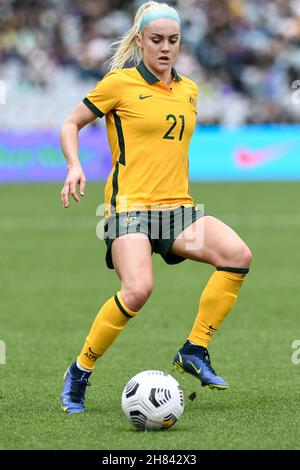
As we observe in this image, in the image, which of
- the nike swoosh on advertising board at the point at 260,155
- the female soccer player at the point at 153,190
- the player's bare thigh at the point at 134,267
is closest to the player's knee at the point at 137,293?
the player's bare thigh at the point at 134,267

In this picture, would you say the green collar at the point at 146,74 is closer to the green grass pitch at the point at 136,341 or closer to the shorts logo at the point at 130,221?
the shorts logo at the point at 130,221

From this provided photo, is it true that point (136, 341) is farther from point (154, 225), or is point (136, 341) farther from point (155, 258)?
point (155, 258)

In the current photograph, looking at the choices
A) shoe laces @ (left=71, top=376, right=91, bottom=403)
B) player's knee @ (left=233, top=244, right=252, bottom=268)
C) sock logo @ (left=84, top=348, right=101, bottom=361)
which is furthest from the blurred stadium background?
player's knee @ (left=233, top=244, right=252, bottom=268)

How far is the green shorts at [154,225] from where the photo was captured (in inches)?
220

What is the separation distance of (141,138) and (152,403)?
1.50 m

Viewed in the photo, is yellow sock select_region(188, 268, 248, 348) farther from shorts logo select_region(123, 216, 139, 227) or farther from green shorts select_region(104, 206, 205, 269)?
shorts logo select_region(123, 216, 139, 227)

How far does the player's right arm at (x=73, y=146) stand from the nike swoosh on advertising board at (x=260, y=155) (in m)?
17.6

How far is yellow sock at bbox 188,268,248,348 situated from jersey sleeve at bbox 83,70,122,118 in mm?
1083

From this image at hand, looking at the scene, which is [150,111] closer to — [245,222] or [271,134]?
[245,222]

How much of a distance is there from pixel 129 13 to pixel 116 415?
68.9 feet

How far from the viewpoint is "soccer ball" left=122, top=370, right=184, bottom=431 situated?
4996mm

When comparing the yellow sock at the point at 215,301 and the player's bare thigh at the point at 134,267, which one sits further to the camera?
the yellow sock at the point at 215,301

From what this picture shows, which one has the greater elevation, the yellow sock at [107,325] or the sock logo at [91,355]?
the yellow sock at [107,325]
